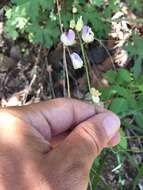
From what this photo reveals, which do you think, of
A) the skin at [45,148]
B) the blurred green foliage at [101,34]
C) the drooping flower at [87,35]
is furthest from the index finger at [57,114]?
the blurred green foliage at [101,34]

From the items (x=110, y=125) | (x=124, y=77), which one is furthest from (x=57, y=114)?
(x=124, y=77)

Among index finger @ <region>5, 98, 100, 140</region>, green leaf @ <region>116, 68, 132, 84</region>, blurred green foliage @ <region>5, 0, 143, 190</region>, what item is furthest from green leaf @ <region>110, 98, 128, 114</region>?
index finger @ <region>5, 98, 100, 140</region>

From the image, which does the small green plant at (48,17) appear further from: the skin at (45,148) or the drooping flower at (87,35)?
the skin at (45,148)

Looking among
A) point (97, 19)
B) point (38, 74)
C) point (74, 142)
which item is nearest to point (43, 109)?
point (74, 142)

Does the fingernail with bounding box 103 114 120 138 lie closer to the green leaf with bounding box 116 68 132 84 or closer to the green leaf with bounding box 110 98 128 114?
the green leaf with bounding box 110 98 128 114

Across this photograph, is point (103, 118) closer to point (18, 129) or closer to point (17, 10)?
point (18, 129)

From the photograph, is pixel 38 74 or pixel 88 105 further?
pixel 38 74

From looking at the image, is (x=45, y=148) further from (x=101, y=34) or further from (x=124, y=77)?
(x=101, y=34)
